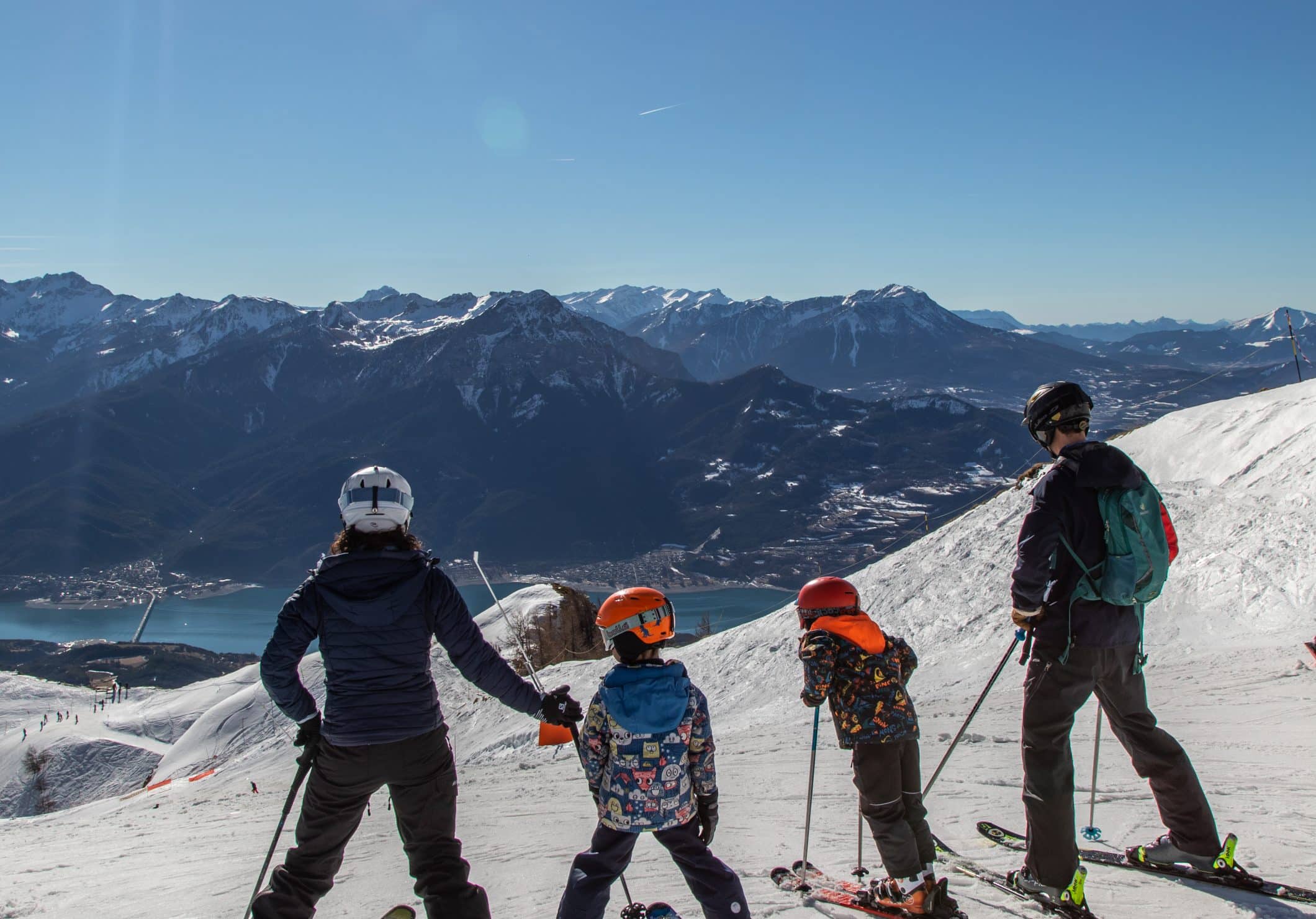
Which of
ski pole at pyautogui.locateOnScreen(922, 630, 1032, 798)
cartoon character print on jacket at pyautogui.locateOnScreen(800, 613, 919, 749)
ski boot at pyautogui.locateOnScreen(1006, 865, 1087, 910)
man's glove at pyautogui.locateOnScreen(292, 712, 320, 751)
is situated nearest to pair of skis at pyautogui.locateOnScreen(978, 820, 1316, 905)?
ski boot at pyautogui.locateOnScreen(1006, 865, 1087, 910)

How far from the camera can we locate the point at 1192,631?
1296 cm

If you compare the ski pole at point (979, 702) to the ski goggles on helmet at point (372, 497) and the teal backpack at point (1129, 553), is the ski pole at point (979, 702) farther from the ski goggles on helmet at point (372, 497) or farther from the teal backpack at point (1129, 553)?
the ski goggles on helmet at point (372, 497)

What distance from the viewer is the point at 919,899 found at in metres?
4.36

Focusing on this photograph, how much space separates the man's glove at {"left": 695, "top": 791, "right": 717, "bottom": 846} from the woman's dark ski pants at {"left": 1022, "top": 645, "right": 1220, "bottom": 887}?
163 cm

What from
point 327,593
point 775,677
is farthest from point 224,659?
point 327,593

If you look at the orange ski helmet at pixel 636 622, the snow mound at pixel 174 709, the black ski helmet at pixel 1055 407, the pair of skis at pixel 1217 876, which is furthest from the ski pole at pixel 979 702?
the snow mound at pixel 174 709

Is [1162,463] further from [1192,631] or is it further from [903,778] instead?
[903,778]

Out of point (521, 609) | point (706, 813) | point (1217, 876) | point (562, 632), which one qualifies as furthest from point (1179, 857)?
point (521, 609)

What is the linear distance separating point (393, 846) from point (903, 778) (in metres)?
4.98

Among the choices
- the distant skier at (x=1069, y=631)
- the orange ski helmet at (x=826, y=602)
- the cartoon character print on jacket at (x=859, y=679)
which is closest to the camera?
the distant skier at (x=1069, y=631)

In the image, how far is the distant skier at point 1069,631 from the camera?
13.8 feet

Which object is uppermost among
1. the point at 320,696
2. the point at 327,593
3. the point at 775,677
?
the point at 327,593

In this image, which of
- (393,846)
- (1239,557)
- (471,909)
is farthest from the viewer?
(1239,557)

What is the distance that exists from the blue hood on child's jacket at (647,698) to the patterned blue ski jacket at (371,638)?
22.1 inches
